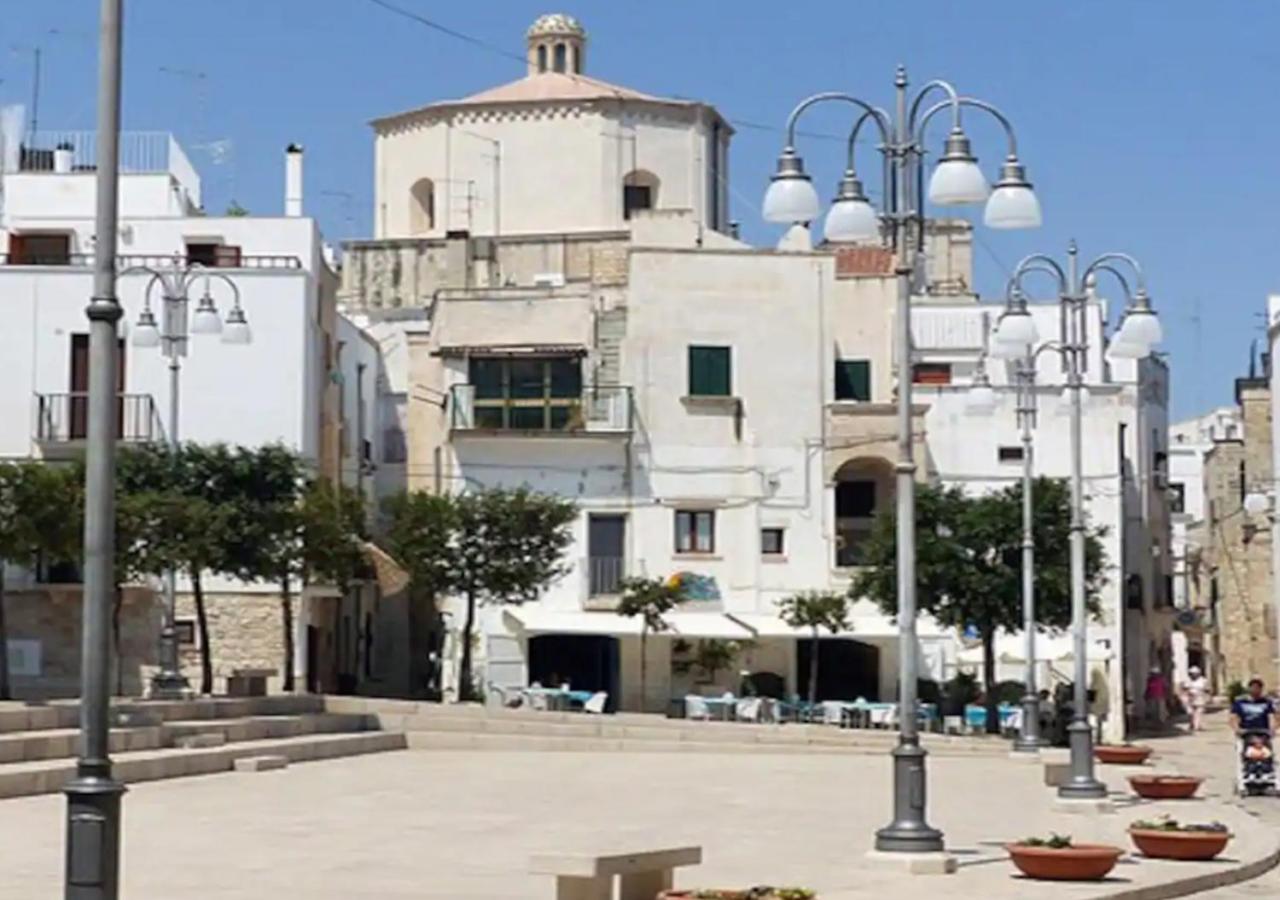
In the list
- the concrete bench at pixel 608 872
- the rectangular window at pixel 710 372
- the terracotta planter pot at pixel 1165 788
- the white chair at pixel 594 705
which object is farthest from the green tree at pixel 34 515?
the rectangular window at pixel 710 372

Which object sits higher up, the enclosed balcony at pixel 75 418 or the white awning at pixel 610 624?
the enclosed balcony at pixel 75 418

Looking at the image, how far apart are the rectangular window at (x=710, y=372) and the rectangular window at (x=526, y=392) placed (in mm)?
2403

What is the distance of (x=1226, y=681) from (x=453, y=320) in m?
33.8

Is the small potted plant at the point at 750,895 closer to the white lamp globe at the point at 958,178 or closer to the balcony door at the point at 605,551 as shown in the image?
the white lamp globe at the point at 958,178

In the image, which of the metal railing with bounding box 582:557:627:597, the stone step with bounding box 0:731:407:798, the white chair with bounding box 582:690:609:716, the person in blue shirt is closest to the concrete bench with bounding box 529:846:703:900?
the stone step with bounding box 0:731:407:798

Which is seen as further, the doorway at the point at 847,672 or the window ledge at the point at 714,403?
the window ledge at the point at 714,403

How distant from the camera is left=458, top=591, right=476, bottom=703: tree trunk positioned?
4705cm

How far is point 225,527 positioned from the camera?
130 ft

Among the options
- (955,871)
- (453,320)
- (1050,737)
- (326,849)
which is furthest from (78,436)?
(955,871)

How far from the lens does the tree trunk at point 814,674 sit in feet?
162

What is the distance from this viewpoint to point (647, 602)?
49312 mm

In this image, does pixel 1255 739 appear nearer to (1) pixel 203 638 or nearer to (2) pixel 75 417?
(1) pixel 203 638

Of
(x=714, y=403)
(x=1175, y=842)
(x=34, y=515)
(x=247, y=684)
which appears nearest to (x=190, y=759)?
(x=34, y=515)

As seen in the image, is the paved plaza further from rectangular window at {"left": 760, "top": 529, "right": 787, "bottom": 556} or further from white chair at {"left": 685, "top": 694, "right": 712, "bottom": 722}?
rectangular window at {"left": 760, "top": 529, "right": 787, "bottom": 556}
